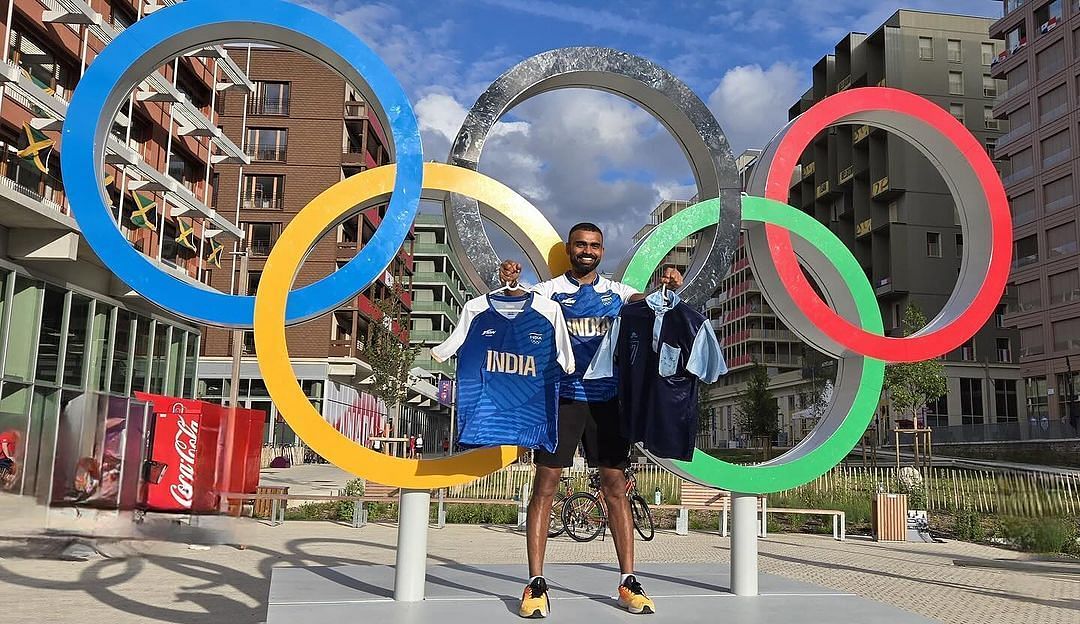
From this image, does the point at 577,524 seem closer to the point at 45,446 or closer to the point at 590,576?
the point at 590,576

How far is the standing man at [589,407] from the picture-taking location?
5.72m

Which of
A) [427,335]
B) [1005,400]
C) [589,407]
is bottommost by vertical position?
[589,407]

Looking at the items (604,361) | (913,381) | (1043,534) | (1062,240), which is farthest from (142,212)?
(1062,240)

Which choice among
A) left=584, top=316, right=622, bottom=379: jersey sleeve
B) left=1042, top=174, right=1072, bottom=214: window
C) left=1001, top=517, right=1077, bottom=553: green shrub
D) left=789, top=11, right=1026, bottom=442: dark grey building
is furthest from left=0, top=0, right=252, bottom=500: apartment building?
left=789, top=11, right=1026, bottom=442: dark grey building

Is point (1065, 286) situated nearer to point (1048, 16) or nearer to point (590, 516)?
point (1048, 16)

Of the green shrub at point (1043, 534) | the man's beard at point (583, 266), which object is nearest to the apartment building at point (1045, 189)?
the green shrub at point (1043, 534)

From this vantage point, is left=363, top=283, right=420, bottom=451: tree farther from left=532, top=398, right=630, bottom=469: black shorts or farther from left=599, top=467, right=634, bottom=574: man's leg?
left=599, top=467, right=634, bottom=574: man's leg

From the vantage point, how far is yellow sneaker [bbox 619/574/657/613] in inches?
219

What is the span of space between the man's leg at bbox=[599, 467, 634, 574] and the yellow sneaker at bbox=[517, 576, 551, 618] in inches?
24.7

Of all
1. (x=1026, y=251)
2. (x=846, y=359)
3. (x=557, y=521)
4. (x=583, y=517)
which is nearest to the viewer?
(x=846, y=359)

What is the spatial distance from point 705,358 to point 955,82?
59449mm

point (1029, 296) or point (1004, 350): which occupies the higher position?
point (1029, 296)

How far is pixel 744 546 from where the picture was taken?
6379 mm

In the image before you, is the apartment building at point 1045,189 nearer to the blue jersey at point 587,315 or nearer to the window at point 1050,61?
the window at point 1050,61
